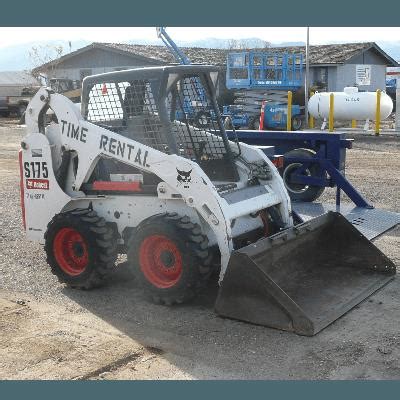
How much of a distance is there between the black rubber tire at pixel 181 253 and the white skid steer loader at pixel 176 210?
0.03ft

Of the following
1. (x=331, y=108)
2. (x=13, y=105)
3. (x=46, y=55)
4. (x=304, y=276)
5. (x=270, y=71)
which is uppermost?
(x=46, y=55)

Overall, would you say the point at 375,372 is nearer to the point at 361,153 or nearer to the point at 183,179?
the point at 183,179

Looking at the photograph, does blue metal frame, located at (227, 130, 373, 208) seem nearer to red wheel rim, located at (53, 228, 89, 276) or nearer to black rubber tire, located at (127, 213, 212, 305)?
red wheel rim, located at (53, 228, 89, 276)

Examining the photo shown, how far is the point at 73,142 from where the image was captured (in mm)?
6512

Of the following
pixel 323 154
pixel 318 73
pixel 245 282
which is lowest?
pixel 245 282

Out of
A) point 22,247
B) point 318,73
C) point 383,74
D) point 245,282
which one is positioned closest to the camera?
point 245,282

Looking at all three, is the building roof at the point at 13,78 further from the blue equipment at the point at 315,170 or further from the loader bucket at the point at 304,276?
the loader bucket at the point at 304,276

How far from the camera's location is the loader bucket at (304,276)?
5223 mm

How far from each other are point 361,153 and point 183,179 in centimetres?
1288

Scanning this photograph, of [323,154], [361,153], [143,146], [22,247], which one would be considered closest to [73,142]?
[143,146]

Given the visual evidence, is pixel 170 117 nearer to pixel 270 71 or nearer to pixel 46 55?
pixel 270 71

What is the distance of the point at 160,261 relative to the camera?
5941 millimetres

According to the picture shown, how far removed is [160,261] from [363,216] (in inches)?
167

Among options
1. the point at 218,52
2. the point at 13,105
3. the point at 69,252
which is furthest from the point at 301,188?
the point at 13,105
